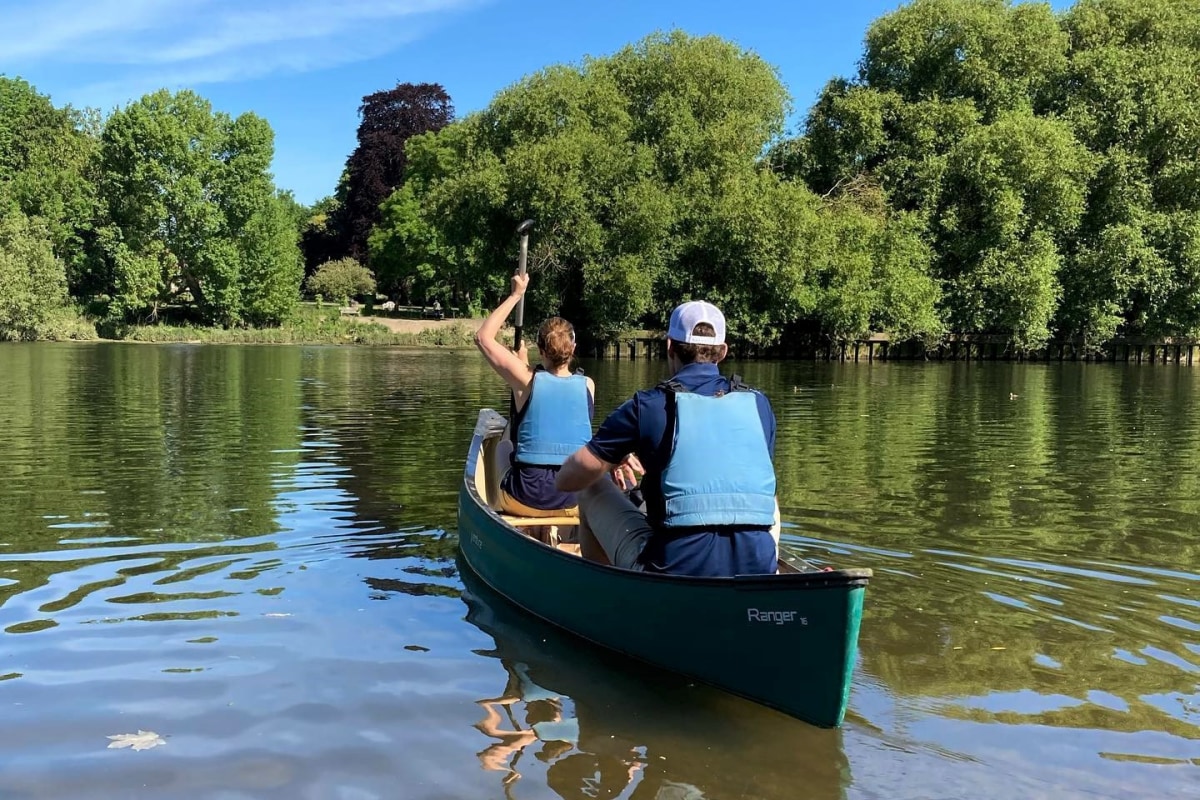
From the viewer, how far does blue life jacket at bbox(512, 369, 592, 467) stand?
719 cm

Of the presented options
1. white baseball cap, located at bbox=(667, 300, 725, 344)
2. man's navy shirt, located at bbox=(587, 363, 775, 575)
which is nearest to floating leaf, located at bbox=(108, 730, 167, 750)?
man's navy shirt, located at bbox=(587, 363, 775, 575)

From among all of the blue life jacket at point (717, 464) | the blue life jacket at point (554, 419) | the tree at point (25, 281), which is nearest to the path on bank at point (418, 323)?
the tree at point (25, 281)

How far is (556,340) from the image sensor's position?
6953 millimetres

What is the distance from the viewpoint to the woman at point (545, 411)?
705 centimetres

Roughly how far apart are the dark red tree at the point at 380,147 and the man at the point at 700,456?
74866 millimetres

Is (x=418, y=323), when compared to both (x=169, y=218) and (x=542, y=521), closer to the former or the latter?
(x=169, y=218)

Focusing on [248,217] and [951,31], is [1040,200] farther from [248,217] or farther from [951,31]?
[248,217]

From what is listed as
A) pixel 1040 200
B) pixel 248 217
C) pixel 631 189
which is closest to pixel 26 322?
pixel 248 217

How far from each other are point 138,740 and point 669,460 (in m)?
2.81

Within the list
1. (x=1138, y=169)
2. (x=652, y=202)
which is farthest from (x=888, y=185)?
(x=652, y=202)

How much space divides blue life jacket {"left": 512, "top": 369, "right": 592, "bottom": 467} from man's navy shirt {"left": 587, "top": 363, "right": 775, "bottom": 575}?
91.4 inches

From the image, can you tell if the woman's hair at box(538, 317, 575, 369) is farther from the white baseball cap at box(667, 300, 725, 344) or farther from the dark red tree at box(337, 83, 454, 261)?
the dark red tree at box(337, 83, 454, 261)

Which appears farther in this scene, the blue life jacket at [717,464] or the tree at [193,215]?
the tree at [193,215]

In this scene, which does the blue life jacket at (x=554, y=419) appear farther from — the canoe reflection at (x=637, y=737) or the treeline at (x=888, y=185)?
the treeline at (x=888, y=185)
